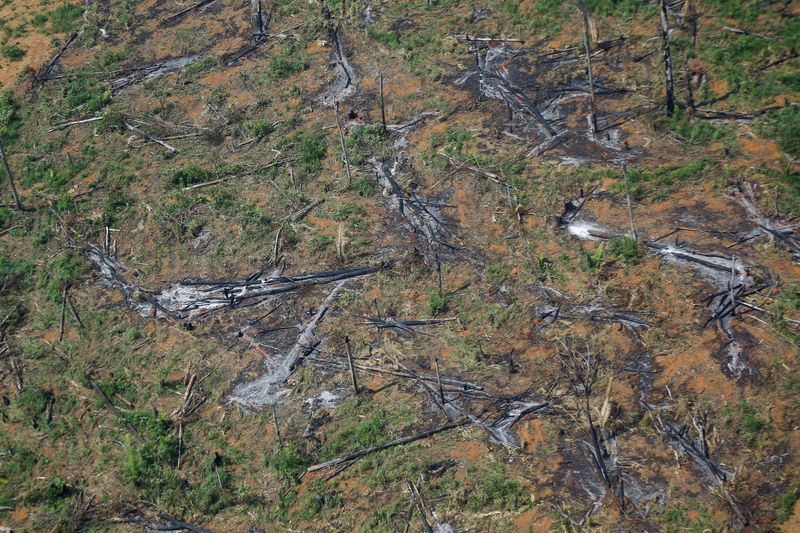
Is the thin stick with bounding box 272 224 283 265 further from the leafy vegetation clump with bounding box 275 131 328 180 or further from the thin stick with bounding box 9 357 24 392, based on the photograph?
the thin stick with bounding box 9 357 24 392

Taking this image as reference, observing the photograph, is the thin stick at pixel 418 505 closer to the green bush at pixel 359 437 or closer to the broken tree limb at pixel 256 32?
the green bush at pixel 359 437

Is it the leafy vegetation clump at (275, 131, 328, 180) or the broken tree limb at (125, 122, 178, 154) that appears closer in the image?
the leafy vegetation clump at (275, 131, 328, 180)

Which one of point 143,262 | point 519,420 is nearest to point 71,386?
point 143,262

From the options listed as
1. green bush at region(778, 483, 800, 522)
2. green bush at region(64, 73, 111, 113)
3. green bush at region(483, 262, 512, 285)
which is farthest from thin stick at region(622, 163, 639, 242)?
green bush at region(64, 73, 111, 113)

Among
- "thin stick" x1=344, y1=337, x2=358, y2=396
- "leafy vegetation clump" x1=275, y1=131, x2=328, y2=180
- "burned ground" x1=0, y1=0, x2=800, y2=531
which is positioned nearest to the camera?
"burned ground" x1=0, y1=0, x2=800, y2=531

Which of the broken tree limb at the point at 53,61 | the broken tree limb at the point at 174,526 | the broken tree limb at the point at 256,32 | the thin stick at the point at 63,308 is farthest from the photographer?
the broken tree limb at the point at 53,61

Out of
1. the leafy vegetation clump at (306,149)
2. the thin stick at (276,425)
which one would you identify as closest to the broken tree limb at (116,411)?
the thin stick at (276,425)

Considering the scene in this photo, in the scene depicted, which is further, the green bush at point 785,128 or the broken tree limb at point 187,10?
the broken tree limb at point 187,10

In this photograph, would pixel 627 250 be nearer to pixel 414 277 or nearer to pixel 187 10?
pixel 414 277

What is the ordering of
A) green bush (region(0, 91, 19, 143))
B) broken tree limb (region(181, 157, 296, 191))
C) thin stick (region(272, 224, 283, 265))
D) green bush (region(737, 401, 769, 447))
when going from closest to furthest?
green bush (region(737, 401, 769, 447)) → thin stick (region(272, 224, 283, 265)) → broken tree limb (region(181, 157, 296, 191)) → green bush (region(0, 91, 19, 143))
